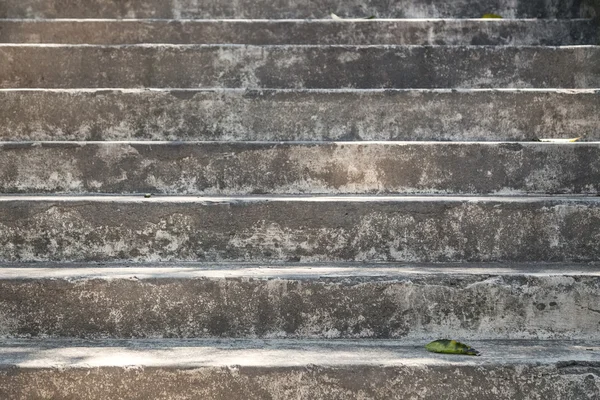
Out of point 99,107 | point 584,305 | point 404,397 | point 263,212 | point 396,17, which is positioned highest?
point 396,17

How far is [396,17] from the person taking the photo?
546 cm

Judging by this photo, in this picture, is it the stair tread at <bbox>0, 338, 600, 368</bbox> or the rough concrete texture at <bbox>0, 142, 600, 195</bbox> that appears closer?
the stair tread at <bbox>0, 338, 600, 368</bbox>

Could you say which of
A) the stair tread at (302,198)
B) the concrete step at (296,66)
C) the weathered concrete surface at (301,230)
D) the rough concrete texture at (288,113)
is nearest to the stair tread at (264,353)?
the weathered concrete surface at (301,230)

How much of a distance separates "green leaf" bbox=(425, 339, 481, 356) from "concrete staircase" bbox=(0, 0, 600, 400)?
0.15 feet

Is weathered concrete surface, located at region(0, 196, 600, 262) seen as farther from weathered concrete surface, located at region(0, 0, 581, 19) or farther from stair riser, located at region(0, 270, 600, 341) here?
weathered concrete surface, located at region(0, 0, 581, 19)

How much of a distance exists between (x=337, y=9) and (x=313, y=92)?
1702 mm

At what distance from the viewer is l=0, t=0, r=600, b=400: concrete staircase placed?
8.12ft

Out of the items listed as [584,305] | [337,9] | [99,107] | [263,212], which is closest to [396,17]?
[337,9]

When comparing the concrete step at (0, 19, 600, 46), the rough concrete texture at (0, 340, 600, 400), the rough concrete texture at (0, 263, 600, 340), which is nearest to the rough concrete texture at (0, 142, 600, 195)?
the rough concrete texture at (0, 263, 600, 340)

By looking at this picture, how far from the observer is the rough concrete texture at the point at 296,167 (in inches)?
139

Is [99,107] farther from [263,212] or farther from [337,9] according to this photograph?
[337,9]

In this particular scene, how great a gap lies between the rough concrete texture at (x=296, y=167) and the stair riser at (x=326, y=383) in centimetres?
120

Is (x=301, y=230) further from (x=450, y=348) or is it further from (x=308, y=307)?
(x=450, y=348)

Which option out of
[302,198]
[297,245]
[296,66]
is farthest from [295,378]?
[296,66]
